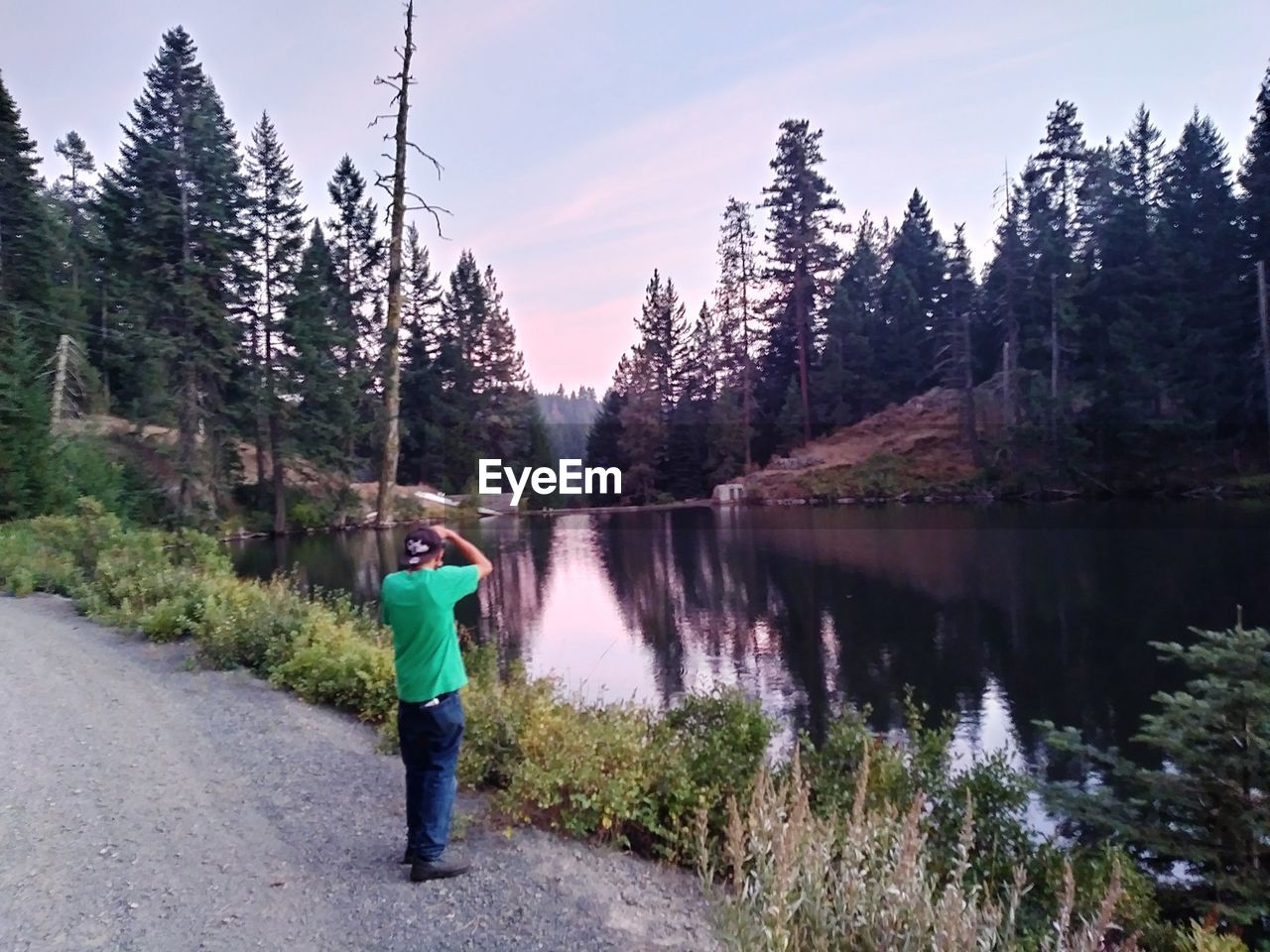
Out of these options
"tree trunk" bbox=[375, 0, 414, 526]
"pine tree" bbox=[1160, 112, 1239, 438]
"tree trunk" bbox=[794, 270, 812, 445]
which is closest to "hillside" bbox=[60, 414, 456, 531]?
"tree trunk" bbox=[794, 270, 812, 445]

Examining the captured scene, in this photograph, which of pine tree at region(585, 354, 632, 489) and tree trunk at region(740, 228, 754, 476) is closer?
tree trunk at region(740, 228, 754, 476)

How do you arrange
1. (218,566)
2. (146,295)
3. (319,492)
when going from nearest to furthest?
1. (218,566)
2. (146,295)
3. (319,492)

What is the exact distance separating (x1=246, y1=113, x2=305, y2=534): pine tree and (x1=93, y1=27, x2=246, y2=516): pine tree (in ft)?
15.6

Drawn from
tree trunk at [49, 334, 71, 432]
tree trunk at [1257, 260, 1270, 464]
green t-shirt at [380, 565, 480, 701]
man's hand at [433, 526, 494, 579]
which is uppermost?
tree trunk at [1257, 260, 1270, 464]

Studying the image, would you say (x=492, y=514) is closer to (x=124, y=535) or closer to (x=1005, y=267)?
(x=1005, y=267)

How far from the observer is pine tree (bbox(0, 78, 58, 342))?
30281 mm

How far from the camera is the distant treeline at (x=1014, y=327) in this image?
37.2m

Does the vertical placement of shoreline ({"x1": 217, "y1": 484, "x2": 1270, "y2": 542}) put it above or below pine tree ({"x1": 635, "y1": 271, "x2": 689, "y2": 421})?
below

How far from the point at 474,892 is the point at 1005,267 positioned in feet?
146

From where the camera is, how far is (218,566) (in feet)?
45.1

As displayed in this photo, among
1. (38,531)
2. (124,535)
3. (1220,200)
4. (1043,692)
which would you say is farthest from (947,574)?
(1220,200)

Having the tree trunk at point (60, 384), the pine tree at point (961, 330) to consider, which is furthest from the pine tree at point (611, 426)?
the tree trunk at point (60, 384)

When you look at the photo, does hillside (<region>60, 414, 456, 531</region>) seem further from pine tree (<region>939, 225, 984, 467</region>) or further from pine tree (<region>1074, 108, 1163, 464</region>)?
pine tree (<region>1074, 108, 1163, 464</region>)

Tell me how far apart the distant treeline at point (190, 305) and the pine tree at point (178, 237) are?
0.07 meters
